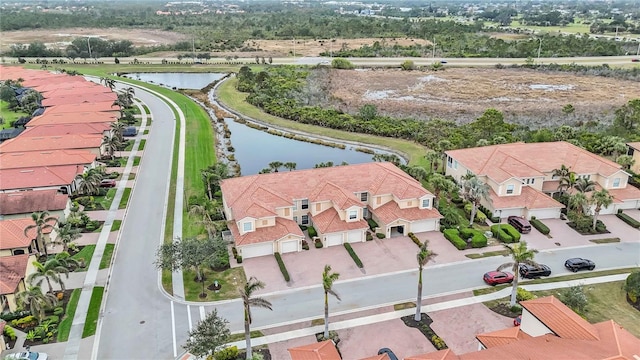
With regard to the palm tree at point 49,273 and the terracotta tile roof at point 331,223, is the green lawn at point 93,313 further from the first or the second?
the terracotta tile roof at point 331,223

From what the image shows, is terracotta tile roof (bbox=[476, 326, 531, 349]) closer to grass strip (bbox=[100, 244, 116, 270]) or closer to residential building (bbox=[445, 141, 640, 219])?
residential building (bbox=[445, 141, 640, 219])

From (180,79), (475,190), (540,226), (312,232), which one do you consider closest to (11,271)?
(312,232)

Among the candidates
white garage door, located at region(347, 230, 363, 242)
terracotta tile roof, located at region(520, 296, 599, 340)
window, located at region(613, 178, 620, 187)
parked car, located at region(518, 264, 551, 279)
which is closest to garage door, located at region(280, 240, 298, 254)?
white garage door, located at region(347, 230, 363, 242)

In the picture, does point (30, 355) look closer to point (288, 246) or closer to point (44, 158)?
point (288, 246)

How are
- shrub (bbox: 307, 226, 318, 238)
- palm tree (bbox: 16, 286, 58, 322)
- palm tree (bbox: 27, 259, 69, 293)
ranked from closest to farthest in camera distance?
1. palm tree (bbox: 16, 286, 58, 322)
2. palm tree (bbox: 27, 259, 69, 293)
3. shrub (bbox: 307, 226, 318, 238)

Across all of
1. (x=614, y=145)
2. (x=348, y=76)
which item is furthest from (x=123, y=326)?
(x=348, y=76)

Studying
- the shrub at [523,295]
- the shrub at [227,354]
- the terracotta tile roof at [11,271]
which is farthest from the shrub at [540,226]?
the terracotta tile roof at [11,271]
